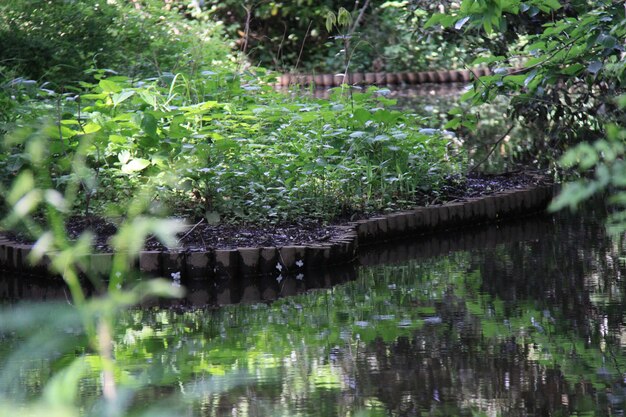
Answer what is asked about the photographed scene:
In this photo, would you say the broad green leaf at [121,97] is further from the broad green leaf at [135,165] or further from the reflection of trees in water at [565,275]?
the reflection of trees in water at [565,275]

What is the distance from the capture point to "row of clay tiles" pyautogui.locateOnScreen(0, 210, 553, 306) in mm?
4738

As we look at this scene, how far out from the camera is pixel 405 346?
3633 mm

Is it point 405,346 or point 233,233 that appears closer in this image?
point 405,346

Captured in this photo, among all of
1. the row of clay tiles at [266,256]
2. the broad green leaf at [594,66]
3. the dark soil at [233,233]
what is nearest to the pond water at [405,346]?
the row of clay tiles at [266,256]

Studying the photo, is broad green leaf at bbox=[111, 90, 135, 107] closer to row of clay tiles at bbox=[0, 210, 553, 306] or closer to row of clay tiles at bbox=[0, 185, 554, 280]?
row of clay tiles at bbox=[0, 185, 554, 280]

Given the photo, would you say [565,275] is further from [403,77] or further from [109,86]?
[403,77]

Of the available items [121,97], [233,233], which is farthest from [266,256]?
[121,97]

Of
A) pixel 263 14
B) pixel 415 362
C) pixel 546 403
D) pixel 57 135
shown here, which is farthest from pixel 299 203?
pixel 263 14

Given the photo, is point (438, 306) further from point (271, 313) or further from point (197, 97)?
point (197, 97)

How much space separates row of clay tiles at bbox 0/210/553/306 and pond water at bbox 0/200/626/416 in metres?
0.09

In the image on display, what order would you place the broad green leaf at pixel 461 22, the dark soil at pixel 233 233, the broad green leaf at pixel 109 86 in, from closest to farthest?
1. the broad green leaf at pixel 461 22
2. the dark soil at pixel 233 233
3. the broad green leaf at pixel 109 86

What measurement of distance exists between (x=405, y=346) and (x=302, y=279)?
4.90 feet

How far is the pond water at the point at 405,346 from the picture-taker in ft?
9.71

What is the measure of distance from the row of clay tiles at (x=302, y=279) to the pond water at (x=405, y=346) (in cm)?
9
